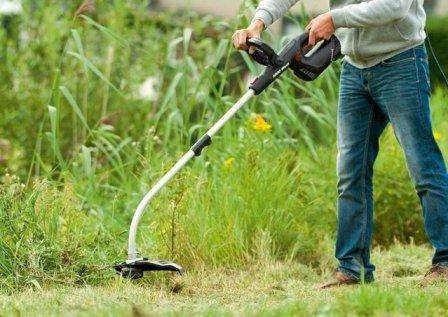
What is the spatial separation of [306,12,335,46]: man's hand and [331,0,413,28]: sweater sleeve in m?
0.04

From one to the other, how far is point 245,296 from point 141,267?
45 centimetres

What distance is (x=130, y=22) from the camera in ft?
28.0

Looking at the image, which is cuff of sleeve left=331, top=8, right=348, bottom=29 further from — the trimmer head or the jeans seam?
the trimmer head

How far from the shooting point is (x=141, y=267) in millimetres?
4438

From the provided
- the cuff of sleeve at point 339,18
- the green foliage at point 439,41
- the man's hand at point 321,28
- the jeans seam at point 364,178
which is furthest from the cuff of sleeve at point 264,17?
the green foliage at point 439,41

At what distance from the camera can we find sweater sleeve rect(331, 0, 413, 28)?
423 cm

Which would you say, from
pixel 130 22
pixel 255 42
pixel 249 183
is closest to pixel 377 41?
pixel 255 42

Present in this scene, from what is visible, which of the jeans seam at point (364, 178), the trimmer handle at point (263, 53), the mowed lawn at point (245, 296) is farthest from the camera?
the jeans seam at point (364, 178)

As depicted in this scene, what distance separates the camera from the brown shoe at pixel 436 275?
4523 millimetres

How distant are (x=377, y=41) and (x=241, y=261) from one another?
1360 mm

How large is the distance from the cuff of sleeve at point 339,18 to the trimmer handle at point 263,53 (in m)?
0.31

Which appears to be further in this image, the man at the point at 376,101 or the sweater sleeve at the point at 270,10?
the sweater sleeve at the point at 270,10

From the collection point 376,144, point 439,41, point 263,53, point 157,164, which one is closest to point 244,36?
point 263,53

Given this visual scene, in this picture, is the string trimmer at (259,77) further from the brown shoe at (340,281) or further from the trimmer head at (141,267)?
the brown shoe at (340,281)
